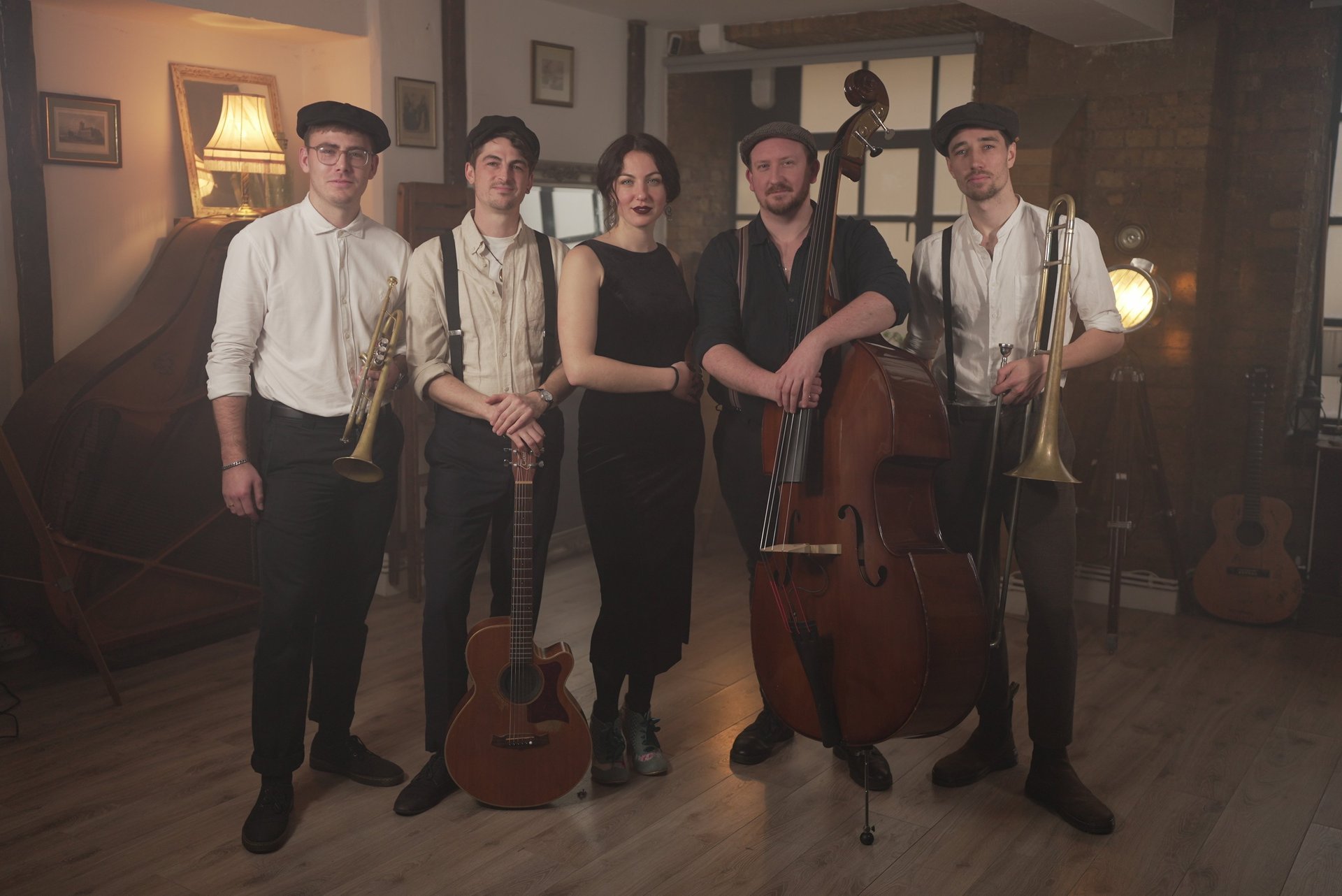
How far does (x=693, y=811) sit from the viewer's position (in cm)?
286

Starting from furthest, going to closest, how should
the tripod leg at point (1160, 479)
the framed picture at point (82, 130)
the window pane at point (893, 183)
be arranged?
the window pane at point (893, 183)
the tripod leg at point (1160, 479)
the framed picture at point (82, 130)

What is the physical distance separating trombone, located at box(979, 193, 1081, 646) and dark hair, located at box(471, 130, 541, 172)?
1219 mm

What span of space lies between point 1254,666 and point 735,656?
71.6 inches

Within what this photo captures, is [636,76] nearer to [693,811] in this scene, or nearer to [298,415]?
[298,415]

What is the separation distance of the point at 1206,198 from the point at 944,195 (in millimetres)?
1611

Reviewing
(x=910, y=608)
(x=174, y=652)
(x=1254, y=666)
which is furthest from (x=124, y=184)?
(x=1254, y=666)

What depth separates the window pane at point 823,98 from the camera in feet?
19.9

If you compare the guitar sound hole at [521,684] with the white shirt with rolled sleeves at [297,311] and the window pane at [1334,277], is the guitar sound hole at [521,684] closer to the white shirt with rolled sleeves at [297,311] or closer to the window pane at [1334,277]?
the white shirt with rolled sleeves at [297,311]

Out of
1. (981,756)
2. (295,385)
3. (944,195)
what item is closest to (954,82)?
(944,195)


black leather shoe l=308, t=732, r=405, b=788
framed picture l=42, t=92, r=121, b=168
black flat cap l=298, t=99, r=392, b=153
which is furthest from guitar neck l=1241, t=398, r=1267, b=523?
framed picture l=42, t=92, r=121, b=168

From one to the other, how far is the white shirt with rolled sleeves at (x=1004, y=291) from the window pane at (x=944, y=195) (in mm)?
3000

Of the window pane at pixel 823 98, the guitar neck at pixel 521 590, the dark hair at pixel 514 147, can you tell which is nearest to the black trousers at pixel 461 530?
the guitar neck at pixel 521 590

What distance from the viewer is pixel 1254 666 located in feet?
13.1

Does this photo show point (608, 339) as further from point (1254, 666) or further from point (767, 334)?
point (1254, 666)
